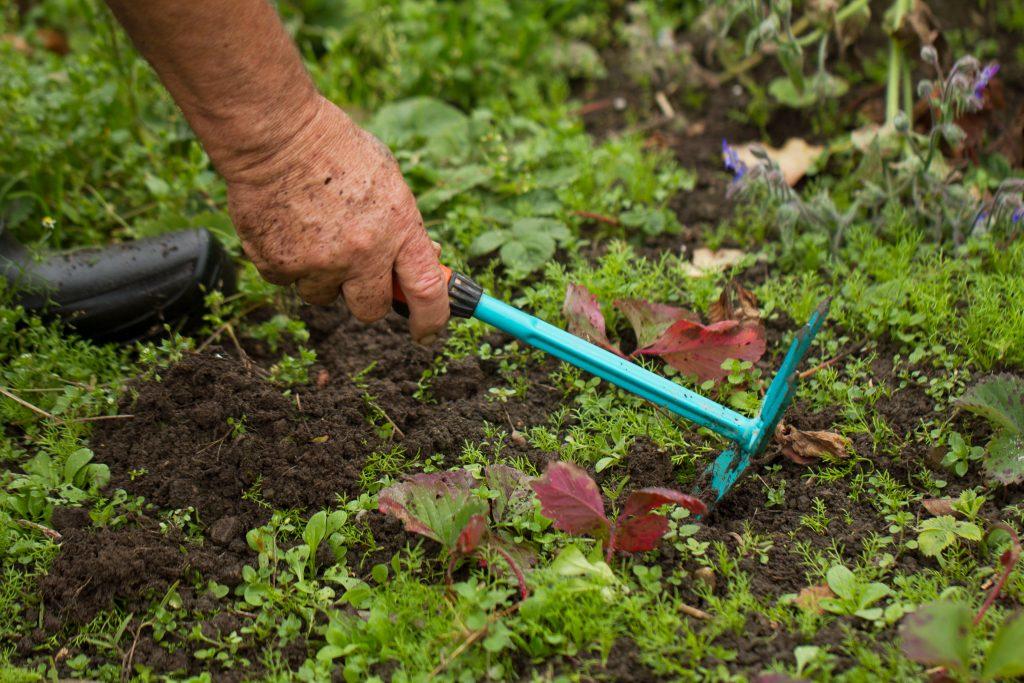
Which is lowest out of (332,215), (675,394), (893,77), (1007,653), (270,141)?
(1007,653)

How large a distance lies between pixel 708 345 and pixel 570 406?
38cm

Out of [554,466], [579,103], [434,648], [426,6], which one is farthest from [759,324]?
[426,6]

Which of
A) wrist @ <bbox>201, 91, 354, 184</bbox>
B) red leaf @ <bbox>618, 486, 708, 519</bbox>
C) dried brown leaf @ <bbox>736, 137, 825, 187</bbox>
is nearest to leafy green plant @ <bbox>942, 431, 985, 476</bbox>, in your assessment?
red leaf @ <bbox>618, 486, 708, 519</bbox>

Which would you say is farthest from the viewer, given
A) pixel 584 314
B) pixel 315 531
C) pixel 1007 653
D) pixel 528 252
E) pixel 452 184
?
pixel 452 184

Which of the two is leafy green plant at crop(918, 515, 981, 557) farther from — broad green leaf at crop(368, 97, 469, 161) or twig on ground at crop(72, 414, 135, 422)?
broad green leaf at crop(368, 97, 469, 161)

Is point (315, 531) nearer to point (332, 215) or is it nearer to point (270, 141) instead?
point (332, 215)

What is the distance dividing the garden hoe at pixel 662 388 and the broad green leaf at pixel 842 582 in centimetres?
29

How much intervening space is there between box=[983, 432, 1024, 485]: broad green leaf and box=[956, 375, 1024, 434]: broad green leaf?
0.02m

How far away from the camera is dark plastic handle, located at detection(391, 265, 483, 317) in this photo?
83.8 inches

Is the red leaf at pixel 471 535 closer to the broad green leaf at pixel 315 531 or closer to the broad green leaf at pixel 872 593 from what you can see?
the broad green leaf at pixel 315 531

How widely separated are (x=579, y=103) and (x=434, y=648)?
2559 millimetres

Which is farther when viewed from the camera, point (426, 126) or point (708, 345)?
point (426, 126)

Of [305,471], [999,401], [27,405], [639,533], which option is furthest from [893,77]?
[27,405]

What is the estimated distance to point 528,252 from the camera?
112 inches
